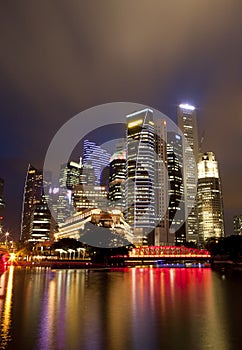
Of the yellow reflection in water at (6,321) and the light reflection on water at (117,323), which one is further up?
the yellow reflection in water at (6,321)

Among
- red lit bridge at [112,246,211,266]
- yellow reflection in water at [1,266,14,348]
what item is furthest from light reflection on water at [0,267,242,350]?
red lit bridge at [112,246,211,266]

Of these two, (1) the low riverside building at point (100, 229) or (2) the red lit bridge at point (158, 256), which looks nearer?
(1) the low riverside building at point (100, 229)

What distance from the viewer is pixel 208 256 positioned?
450ft

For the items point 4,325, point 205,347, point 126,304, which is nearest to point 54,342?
point 4,325

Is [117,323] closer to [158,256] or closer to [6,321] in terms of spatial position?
[6,321]

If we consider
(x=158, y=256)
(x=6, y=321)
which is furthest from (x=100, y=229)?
(x=6, y=321)

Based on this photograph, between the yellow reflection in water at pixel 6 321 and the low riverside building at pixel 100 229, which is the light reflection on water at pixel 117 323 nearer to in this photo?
the yellow reflection in water at pixel 6 321

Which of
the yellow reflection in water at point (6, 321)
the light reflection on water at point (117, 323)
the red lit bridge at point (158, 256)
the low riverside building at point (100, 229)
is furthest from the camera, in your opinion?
the red lit bridge at point (158, 256)

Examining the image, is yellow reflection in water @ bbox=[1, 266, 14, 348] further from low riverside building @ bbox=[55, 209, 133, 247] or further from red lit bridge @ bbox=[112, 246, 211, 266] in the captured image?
red lit bridge @ bbox=[112, 246, 211, 266]

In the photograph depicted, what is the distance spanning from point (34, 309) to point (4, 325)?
6.00 meters

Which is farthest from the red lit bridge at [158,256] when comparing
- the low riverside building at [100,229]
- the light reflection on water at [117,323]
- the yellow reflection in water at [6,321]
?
the yellow reflection in water at [6,321]

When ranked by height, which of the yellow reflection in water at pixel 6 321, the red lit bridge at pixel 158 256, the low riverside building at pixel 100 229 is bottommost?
the yellow reflection in water at pixel 6 321

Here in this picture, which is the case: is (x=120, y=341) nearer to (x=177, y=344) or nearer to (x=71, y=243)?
(x=177, y=344)

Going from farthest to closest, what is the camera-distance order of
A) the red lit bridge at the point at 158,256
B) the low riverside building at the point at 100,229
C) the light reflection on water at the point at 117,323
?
the red lit bridge at the point at 158,256 → the low riverside building at the point at 100,229 → the light reflection on water at the point at 117,323
